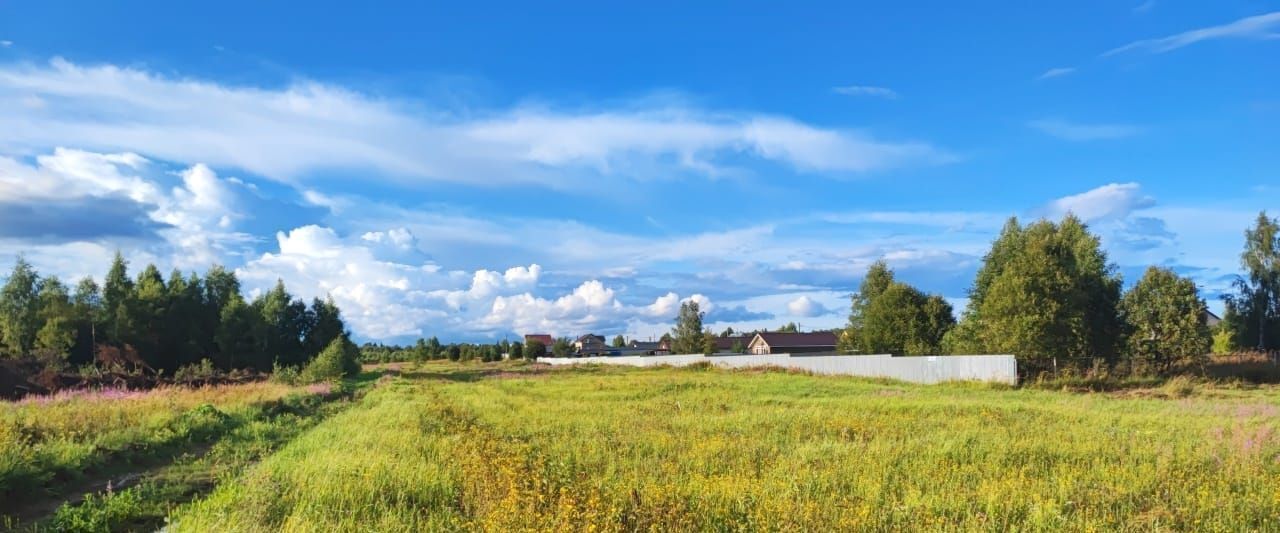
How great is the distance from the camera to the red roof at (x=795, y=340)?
307ft

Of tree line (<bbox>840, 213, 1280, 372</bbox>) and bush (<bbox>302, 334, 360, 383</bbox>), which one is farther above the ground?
tree line (<bbox>840, 213, 1280, 372</bbox>)

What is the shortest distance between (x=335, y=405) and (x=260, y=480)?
19806 mm

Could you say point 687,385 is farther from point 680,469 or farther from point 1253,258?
point 1253,258

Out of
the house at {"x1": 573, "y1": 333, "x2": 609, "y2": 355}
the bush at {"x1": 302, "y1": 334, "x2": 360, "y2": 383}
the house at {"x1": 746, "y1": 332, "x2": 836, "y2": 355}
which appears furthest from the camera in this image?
the house at {"x1": 573, "y1": 333, "x2": 609, "y2": 355}

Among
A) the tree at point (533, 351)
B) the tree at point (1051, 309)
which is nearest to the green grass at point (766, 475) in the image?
the tree at point (1051, 309)

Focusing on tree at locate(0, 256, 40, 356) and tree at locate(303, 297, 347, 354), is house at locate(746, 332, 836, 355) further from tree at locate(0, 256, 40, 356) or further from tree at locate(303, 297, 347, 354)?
tree at locate(0, 256, 40, 356)

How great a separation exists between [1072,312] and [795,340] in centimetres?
6070

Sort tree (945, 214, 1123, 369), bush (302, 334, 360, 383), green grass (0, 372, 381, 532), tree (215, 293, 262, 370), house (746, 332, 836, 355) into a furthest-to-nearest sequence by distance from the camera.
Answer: house (746, 332, 836, 355)
tree (215, 293, 262, 370)
bush (302, 334, 360, 383)
tree (945, 214, 1123, 369)
green grass (0, 372, 381, 532)

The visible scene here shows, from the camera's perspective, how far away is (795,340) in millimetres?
95688

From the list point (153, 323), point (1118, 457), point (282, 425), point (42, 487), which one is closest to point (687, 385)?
point (282, 425)

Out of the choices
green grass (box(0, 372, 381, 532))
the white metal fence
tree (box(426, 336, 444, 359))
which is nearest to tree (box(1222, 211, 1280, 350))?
the white metal fence

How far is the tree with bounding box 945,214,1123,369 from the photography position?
114ft

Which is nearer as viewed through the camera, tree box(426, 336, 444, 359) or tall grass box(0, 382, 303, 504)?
tall grass box(0, 382, 303, 504)

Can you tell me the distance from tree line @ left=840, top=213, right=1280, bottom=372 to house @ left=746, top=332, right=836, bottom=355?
36.2m
